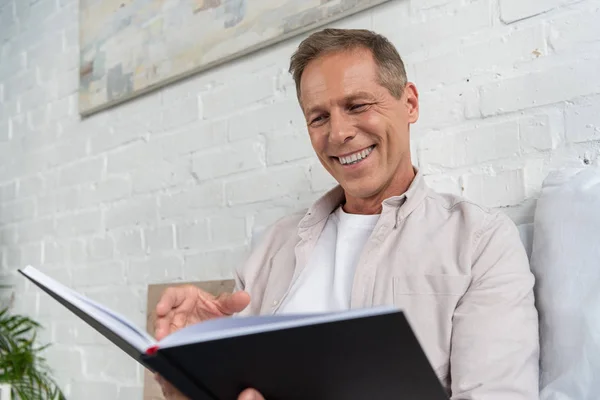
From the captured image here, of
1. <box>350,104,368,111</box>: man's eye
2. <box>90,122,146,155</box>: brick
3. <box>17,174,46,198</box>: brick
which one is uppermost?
<box>90,122,146,155</box>: brick

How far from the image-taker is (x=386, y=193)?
1259mm

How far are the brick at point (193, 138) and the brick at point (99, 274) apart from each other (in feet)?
1.40

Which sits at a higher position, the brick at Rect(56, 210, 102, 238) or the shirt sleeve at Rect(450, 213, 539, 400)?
the brick at Rect(56, 210, 102, 238)

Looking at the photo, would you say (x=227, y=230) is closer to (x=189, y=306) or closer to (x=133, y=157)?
(x=133, y=157)

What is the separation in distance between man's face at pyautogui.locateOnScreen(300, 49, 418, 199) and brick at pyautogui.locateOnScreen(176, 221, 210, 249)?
0.68m

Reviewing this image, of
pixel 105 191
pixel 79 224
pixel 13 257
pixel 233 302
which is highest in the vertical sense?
pixel 105 191

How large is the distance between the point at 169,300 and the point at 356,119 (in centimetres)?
48

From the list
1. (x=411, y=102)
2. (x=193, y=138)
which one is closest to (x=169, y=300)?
(x=411, y=102)

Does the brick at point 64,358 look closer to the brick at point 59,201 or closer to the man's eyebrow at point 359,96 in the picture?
the brick at point 59,201

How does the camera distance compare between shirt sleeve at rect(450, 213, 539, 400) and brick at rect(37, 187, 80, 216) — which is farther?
brick at rect(37, 187, 80, 216)

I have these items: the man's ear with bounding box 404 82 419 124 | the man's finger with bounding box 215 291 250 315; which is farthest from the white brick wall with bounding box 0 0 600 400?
the man's finger with bounding box 215 291 250 315

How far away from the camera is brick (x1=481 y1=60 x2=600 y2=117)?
3.87 ft

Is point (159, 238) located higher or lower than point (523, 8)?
lower

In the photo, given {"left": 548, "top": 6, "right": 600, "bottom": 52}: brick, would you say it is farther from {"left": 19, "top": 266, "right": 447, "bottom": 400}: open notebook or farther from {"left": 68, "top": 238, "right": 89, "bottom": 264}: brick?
{"left": 68, "top": 238, "right": 89, "bottom": 264}: brick
